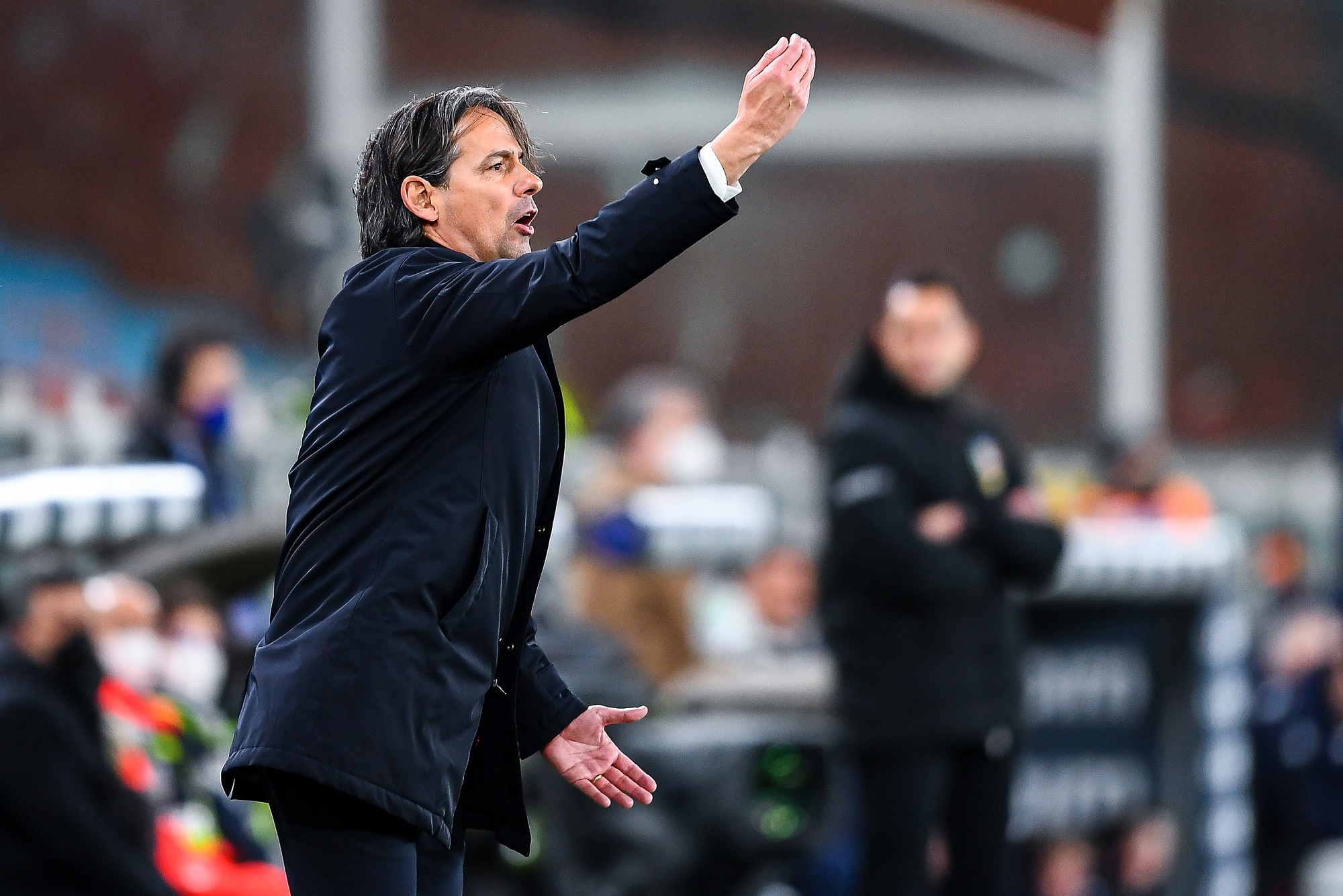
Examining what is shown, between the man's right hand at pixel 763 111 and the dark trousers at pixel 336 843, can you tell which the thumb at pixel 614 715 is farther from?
the man's right hand at pixel 763 111

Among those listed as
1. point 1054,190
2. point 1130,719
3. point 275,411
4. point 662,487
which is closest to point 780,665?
point 662,487

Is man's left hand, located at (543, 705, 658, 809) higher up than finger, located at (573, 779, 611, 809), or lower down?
higher up

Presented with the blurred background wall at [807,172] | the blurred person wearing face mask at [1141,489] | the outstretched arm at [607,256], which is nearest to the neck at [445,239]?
the outstretched arm at [607,256]

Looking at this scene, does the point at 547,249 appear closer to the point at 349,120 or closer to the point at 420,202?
the point at 420,202

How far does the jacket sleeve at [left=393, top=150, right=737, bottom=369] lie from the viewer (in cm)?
255

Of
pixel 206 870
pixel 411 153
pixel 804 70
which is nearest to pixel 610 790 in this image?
pixel 411 153

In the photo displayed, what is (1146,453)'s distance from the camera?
9195 millimetres

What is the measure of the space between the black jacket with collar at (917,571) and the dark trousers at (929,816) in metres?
0.08

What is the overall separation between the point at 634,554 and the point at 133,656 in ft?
5.46

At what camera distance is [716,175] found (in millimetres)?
2562

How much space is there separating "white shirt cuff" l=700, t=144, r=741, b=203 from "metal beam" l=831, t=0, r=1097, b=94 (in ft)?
41.6

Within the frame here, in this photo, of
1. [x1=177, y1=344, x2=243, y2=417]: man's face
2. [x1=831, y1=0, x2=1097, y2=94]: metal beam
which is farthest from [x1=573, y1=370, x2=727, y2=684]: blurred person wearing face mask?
[x1=831, y1=0, x2=1097, y2=94]: metal beam

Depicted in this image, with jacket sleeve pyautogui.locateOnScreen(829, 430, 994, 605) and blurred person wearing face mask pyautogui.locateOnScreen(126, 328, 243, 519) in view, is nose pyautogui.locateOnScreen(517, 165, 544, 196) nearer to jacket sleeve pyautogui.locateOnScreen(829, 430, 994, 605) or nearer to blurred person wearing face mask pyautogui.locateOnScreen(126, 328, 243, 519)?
jacket sleeve pyautogui.locateOnScreen(829, 430, 994, 605)

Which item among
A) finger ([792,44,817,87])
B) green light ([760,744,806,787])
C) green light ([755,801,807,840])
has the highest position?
finger ([792,44,817,87])
